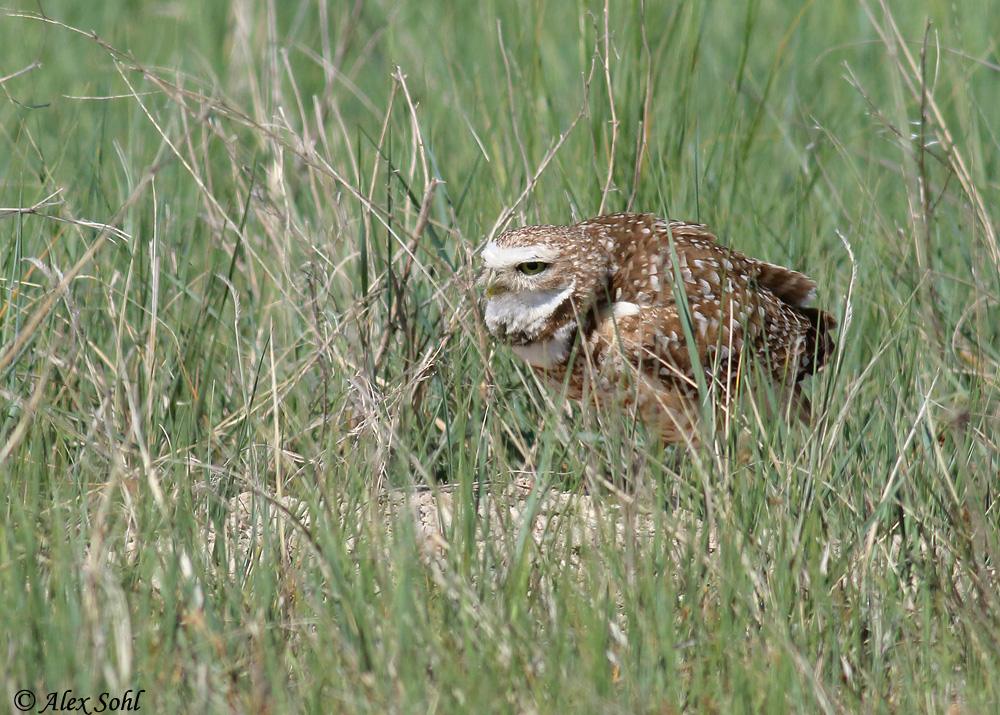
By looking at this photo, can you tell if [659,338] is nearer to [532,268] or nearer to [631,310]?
[631,310]

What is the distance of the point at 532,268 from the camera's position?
3.42 metres

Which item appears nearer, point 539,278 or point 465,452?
point 465,452

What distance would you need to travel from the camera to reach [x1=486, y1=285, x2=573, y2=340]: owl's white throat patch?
136 inches

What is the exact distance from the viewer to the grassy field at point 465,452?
2166 millimetres

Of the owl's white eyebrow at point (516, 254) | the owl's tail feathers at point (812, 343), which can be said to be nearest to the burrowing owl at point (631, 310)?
the owl's white eyebrow at point (516, 254)

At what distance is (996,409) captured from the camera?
3.04 m

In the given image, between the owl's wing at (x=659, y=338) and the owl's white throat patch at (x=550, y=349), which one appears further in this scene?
the owl's white throat patch at (x=550, y=349)

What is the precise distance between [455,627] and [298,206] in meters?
2.68

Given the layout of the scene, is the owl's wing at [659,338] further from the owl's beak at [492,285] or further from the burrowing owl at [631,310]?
the owl's beak at [492,285]

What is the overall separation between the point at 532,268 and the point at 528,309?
14cm

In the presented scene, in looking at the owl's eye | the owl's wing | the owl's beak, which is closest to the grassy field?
the owl's beak

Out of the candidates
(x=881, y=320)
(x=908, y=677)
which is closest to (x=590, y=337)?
(x=881, y=320)

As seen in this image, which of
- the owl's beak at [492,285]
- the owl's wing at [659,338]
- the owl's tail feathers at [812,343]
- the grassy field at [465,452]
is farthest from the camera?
the owl's tail feathers at [812,343]

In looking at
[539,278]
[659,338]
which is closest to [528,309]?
[539,278]
